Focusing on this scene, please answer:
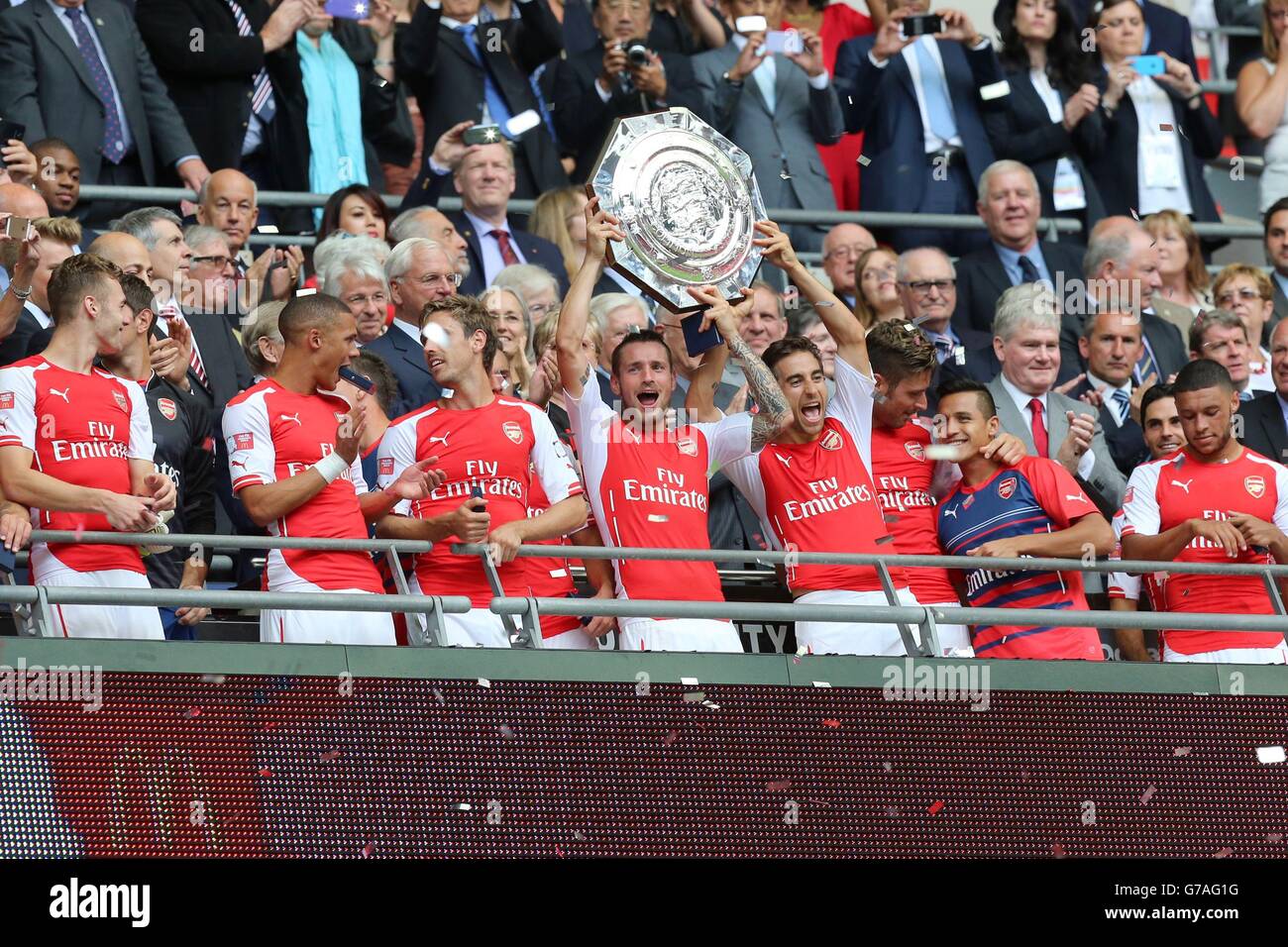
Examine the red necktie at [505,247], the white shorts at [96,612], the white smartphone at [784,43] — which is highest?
the white smartphone at [784,43]

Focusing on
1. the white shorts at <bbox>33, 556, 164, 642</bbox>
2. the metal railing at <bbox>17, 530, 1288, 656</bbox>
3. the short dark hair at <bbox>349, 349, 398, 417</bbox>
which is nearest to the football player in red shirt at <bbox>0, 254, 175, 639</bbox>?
the white shorts at <bbox>33, 556, 164, 642</bbox>

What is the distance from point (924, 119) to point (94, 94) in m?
4.96

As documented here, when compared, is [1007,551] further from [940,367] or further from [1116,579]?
[940,367]

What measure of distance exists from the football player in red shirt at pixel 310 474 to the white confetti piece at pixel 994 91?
6.14 meters

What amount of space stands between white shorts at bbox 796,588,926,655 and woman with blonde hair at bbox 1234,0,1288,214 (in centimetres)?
681

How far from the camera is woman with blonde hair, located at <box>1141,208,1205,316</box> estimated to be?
12703mm

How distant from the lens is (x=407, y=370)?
9.46m

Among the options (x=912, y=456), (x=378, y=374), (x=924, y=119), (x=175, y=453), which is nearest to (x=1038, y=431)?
(x=912, y=456)

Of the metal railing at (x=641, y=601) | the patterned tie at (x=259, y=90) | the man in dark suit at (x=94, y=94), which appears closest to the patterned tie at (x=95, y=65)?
the man in dark suit at (x=94, y=94)

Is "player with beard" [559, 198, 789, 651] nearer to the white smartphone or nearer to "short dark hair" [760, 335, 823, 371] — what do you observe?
"short dark hair" [760, 335, 823, 371]

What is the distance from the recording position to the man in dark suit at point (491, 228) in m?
11.3

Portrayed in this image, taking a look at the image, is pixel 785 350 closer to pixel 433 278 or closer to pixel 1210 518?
pixel 433 278

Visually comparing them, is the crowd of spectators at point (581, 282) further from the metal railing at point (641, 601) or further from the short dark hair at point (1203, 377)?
the metal railing at point (641, 601)
